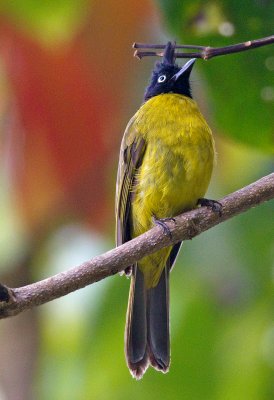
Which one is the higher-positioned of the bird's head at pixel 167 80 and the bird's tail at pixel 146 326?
the bird's head at pixel 167 80

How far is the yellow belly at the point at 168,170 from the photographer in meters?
2.98

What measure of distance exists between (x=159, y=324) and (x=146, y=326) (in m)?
0.06

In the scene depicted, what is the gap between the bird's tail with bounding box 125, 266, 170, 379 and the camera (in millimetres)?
2805

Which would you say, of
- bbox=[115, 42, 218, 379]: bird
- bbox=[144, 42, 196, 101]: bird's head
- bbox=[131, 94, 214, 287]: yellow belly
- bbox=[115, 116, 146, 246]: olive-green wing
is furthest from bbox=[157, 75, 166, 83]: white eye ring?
bbox=[115, 116, 146, 246]: olive-green wing

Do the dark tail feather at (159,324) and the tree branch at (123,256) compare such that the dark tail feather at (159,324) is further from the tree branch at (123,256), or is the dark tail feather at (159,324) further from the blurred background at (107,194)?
the tree branch at (123,256)

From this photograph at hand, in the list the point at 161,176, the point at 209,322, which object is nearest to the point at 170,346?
the point at 209,322

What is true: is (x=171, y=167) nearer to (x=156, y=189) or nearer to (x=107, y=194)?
(x=156, y=189)

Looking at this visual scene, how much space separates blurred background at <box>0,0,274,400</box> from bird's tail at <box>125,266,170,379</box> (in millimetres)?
59

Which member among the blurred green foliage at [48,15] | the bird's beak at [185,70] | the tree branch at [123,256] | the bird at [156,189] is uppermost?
the bird's beak at [185,70]

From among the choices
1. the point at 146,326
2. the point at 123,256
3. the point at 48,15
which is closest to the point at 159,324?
the point at 146,326

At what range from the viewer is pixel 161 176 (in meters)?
3.01

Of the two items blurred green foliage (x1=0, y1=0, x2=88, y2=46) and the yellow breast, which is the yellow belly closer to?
the yellow breast

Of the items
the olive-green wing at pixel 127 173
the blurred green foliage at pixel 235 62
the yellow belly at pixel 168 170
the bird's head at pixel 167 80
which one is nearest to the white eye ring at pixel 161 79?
the bird's head at pixel 167 80

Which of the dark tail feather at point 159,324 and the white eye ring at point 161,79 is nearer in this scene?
the dark tail feather at point 159,324
